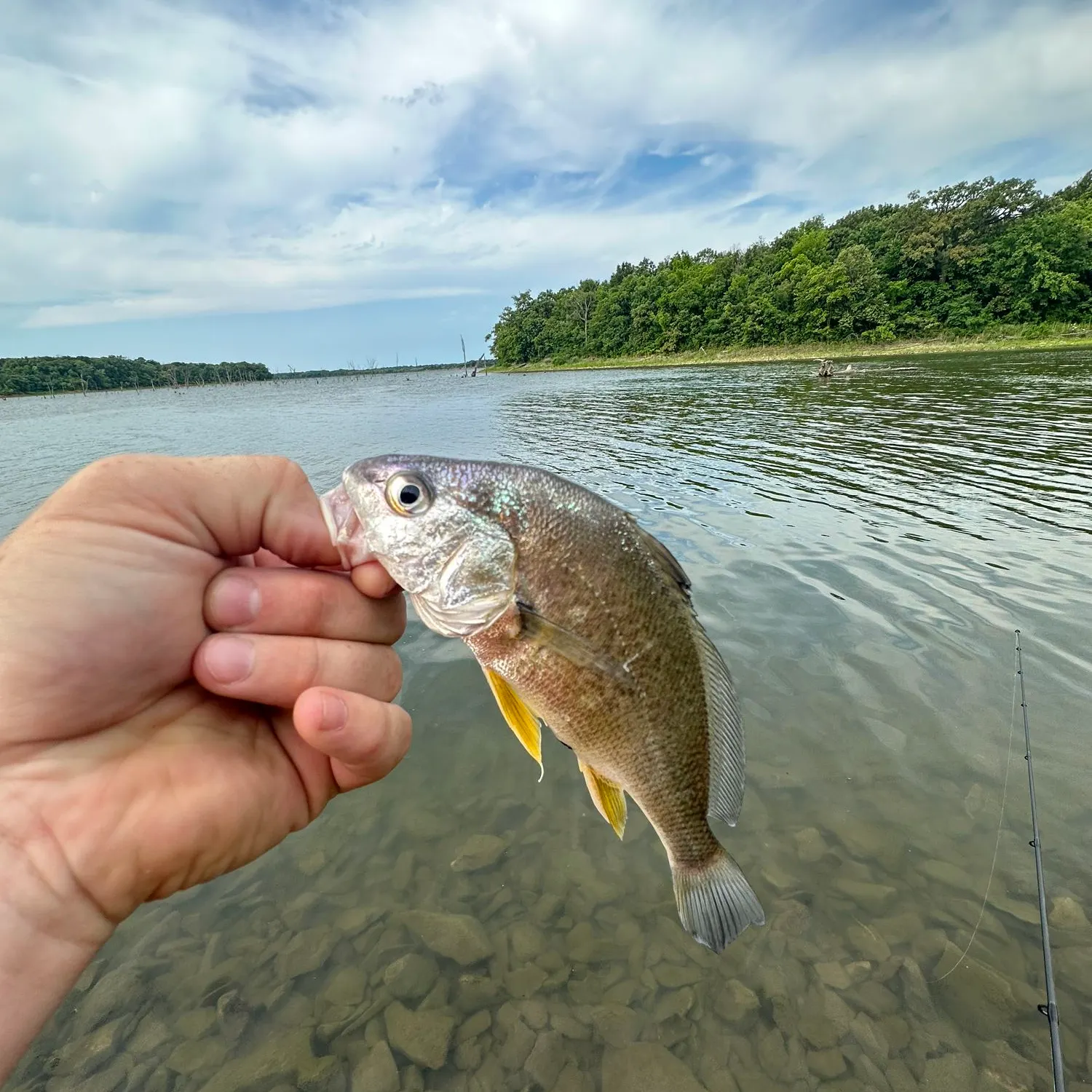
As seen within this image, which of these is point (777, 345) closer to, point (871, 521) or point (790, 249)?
point (790, 249)

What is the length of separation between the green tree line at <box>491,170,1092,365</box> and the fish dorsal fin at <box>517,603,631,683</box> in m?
79.1

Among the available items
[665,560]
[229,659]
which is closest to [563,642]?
[665,560]

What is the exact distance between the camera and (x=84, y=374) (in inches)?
5044

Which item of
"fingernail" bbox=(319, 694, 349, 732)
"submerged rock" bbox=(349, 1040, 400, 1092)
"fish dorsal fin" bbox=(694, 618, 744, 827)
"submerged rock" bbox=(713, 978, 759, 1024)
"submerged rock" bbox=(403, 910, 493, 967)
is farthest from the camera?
"submerged rock" bbox=(403, 910, 493, 967)

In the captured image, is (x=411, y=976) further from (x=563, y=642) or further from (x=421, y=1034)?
(x=563, y=642)

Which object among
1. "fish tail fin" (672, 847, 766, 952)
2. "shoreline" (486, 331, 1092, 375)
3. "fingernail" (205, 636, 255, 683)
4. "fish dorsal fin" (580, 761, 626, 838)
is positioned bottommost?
"shoreline" (486, 331, 1092, 375)

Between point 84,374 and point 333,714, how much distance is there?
170m

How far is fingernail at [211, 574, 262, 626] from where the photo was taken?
1.85 m

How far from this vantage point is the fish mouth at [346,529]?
200 centimetres

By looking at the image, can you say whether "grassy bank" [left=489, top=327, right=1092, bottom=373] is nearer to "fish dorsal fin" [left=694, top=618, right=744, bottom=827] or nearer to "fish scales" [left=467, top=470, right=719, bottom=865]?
"fish dorsal fin" [left=694, top=618, right=744, bottom=827]

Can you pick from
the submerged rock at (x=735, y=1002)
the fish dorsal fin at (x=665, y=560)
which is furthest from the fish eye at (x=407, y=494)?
the submerged rock at (x=735, y=1002)

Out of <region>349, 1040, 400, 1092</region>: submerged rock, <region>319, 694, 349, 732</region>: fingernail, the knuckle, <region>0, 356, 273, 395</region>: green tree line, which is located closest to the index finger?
the knuckle

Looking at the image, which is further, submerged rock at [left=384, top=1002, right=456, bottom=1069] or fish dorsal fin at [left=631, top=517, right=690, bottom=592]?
submerged rock at [left=384, top=1002, right=456, bottom=1069]

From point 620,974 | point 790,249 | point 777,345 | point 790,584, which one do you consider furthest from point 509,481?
point 790,249
